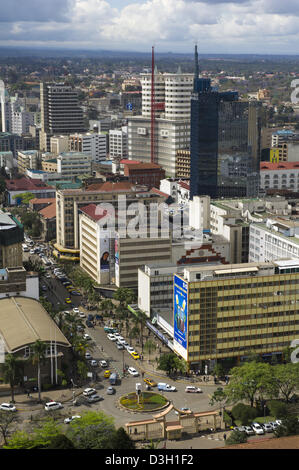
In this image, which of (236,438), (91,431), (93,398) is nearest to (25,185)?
(93,398)

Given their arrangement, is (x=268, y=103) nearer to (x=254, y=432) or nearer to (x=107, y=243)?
(x=107, y=243)

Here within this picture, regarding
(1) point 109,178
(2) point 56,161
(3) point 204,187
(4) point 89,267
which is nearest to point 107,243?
(4) point 89,267

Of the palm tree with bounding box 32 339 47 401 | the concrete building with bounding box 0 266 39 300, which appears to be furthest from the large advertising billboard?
the concrete building with bounding box 0 266 39 300

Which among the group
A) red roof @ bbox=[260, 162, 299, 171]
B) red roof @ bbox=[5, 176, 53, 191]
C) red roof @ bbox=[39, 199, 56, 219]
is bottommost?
red roof @ bbox=[39, 199, 56, 219]

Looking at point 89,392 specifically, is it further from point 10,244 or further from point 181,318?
point 10,244

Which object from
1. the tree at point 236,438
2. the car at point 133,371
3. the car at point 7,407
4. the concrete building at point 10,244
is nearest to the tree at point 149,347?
the car at point 133,371

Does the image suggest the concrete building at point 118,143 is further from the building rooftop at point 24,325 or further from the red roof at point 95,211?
the building rooftop at point 24,325

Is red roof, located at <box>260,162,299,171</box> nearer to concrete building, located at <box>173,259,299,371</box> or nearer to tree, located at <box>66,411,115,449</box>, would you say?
concrete building, located at <box>173,259,299,371</box>
